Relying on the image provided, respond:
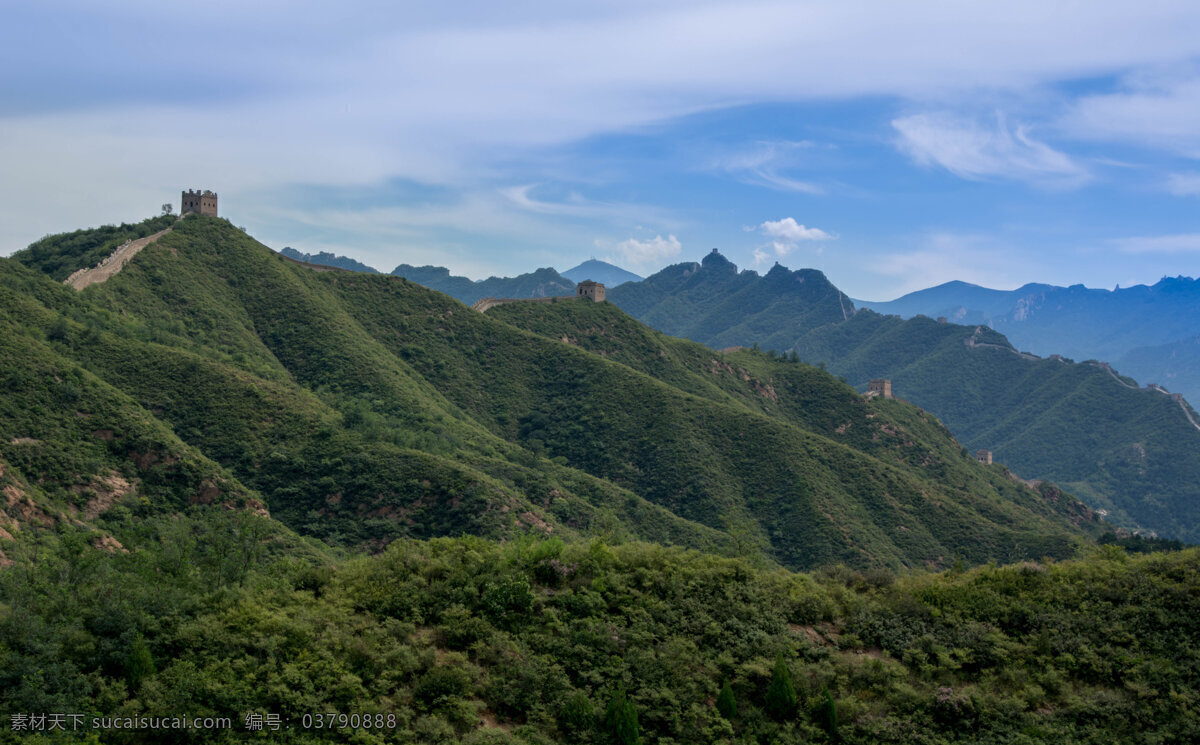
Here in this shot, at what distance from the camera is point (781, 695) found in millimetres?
18812

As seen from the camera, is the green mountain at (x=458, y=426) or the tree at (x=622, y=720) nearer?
the tree at (x=622, y=720)

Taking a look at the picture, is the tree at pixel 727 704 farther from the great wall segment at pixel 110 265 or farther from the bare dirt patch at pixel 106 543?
the great wall segment at pixel 110 265

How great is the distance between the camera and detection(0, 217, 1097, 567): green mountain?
148 ft

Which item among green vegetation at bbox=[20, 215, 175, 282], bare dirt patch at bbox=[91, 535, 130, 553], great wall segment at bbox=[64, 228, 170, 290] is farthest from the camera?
green vegetation at bbox=[20, 215, 175, 282]

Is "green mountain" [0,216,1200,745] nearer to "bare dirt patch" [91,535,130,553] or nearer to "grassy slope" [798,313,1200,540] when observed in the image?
"bare dirt patch" [91,535,130,553]

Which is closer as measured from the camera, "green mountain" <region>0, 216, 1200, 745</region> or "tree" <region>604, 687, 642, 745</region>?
"tree" <region>604, 687, 642, 745</region>

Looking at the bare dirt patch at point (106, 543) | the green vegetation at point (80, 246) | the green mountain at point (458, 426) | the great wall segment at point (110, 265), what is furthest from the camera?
the green vegetation at point (80, 246)

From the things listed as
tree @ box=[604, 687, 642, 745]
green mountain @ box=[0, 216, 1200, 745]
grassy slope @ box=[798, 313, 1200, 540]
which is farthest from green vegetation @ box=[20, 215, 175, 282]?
grassy slope @ box=[798, 313, 1200, 540]

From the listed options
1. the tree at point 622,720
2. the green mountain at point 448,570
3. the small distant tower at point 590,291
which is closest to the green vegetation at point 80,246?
the green mountain at point 448,570

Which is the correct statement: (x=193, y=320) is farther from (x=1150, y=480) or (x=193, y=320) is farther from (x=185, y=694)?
(x=1150, y=480)

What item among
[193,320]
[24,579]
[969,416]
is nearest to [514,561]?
[24,579]

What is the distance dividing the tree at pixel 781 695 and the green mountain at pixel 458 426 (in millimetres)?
9011

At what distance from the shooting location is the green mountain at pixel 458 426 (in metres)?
45.0

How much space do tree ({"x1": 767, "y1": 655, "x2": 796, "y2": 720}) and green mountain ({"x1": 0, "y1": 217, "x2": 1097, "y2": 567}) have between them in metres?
9.01
